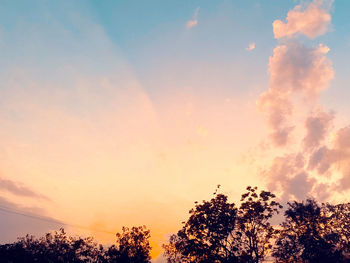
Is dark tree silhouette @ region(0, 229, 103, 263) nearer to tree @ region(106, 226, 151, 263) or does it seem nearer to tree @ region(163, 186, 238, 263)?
tree @ region(106, 226, 151, 263)

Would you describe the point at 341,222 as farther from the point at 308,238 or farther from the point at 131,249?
the point at 131,249

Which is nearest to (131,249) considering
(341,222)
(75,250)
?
(75,250)

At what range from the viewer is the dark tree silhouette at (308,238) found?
127ft

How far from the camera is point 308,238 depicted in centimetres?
4091

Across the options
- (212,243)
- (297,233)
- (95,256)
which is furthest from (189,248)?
(95,256)

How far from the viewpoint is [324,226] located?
42031 millimetres

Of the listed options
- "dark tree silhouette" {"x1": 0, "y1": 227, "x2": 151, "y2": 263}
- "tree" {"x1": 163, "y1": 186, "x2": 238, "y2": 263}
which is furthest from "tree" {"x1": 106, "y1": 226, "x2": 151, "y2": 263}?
"tree" {"x1": 163, "y1": 186, "x2": 238, "y2": 263}

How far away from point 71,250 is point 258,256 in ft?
163

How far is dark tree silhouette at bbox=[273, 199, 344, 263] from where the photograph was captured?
127ft

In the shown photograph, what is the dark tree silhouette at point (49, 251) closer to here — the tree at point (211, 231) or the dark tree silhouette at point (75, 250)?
the dark tree silhouette at point (75, 250)

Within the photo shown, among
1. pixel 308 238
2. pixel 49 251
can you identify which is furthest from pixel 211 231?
pixel 49 251

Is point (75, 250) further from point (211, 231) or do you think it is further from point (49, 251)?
point (211, 231)

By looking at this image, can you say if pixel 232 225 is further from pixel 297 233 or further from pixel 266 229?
pixel 297 233

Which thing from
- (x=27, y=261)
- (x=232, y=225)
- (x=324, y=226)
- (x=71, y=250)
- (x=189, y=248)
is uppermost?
(x=324, y=226)
